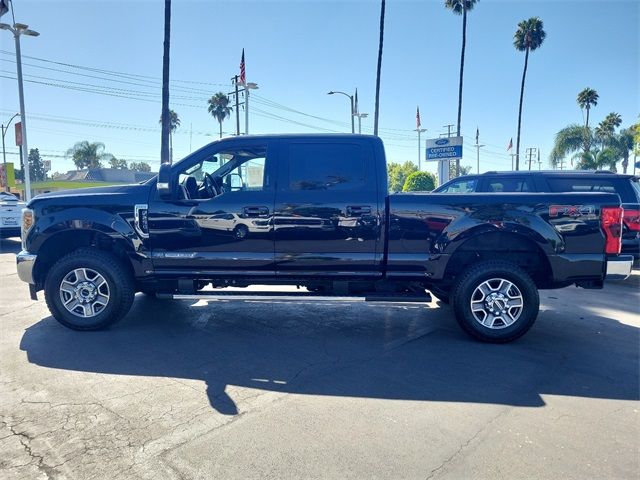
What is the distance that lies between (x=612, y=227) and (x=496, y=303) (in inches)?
53.6

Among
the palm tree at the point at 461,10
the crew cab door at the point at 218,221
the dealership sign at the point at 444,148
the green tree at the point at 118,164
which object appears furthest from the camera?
Answer: the green tree at the point at 118,164

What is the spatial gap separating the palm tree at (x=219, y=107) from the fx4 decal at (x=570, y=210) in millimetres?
54041

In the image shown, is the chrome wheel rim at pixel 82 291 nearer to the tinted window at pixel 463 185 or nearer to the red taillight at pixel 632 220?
the tinted window at pixel 463 185

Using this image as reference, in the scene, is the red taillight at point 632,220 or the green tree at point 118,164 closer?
the red taillight at point 632,220

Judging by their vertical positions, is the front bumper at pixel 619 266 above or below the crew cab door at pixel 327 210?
below

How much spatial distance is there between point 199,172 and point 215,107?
54213 mm

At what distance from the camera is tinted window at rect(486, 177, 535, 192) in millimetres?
8195

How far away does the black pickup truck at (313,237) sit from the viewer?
464 centimetres

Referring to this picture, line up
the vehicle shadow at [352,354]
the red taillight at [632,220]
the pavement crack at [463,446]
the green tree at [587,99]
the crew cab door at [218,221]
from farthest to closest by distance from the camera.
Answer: the green tree at [587,99] < the red taillight at [632,220] < the crew cab door at [218,221] < the vehicle shadow at [352,354] < the pavement crack at [463,446]

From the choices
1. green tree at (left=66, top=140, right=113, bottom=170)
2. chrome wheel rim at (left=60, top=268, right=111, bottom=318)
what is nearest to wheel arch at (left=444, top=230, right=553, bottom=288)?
chrome wheel rim at (left=60, top=268, right=111, bottom=318)

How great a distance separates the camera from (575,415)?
3.28 metres

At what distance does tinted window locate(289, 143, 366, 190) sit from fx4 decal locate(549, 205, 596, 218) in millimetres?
1940

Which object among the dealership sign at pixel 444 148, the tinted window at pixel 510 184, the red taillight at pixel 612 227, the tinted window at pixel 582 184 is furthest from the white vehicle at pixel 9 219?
the dealership sign at pixel 444 148

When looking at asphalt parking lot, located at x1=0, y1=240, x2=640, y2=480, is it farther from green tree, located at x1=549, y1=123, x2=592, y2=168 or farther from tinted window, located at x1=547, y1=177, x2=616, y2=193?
green tree, located at x1=549, y1=123, x2=592, y2=168
